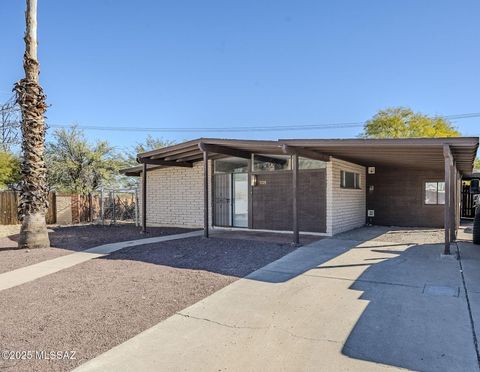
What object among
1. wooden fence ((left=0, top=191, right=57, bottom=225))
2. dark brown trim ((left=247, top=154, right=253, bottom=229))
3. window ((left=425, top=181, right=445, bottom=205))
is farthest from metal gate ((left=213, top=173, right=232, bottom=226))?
wooden fence ((left=0, top=191, right=57, bottom=225))

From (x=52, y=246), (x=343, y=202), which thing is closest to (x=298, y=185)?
(x=343, y=202)

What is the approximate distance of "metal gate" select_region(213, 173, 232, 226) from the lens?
12695mm

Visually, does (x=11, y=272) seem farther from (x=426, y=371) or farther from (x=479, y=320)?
(x=479, y=320)

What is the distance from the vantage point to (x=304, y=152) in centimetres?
938

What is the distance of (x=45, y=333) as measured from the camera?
3727 millimetres

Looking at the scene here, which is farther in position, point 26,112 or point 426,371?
point 26,112

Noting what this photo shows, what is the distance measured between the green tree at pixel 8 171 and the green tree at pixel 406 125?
24929 mm

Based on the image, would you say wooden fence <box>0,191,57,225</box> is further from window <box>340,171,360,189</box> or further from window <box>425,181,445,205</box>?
window <box>425,181,445,205</box>

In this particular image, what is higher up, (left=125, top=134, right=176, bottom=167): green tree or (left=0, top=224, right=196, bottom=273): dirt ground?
(left=125, top=134, right=176, bottom=167): green tree

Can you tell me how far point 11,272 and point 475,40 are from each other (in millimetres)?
18785

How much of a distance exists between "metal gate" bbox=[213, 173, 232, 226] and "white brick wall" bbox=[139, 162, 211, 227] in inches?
29.1

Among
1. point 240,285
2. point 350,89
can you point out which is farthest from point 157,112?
point 240,285

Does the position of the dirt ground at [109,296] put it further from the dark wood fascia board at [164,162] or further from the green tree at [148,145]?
the green tree at [148,145]

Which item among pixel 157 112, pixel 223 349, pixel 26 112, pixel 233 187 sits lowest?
pixel 223 349
